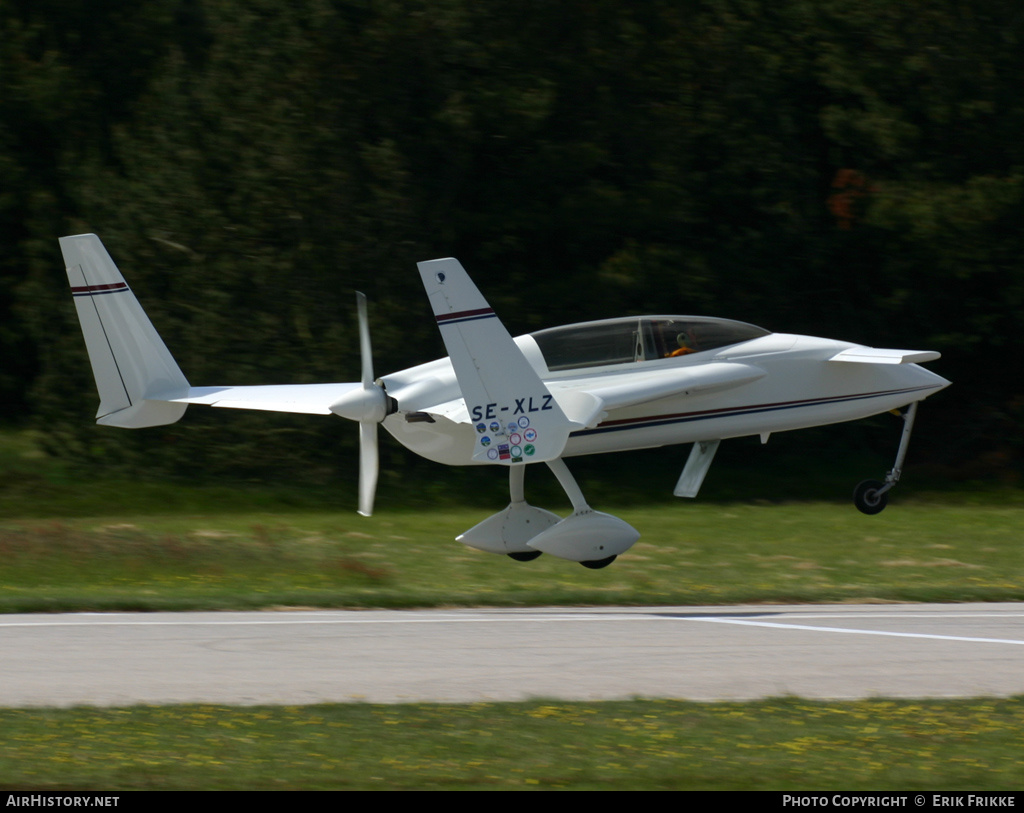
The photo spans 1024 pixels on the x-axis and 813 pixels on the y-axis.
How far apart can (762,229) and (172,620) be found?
19.7m

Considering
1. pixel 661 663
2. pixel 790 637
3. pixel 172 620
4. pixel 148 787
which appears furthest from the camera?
pixel 172 620

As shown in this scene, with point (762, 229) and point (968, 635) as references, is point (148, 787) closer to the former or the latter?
point (968, 635)

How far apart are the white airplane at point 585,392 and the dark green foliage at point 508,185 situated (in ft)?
33.8

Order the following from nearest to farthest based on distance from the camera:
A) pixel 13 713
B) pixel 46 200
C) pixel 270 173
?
1. pixel 13 713
2. pixel 270 173
3. pixel 46 200

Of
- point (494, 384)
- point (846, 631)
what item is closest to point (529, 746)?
point (494, 384)

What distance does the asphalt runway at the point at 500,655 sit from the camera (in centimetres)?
1208

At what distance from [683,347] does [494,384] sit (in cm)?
Result: 297

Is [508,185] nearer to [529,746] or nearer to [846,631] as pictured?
[846,631]

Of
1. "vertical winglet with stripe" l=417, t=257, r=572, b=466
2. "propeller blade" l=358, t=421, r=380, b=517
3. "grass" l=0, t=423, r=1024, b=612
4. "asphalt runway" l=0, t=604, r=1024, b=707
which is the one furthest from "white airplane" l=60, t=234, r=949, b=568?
"grass" l=0, t=423, r=1024, b=612

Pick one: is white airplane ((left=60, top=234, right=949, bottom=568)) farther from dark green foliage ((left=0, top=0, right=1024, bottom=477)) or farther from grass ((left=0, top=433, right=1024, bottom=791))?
dark green foliage ((left=0, top=0, right=1024, bottom=477))

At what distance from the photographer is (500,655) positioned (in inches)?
544

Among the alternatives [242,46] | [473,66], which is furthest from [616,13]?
[242,46]

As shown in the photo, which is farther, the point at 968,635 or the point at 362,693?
the point at 968,635

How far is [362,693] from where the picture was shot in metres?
11.9
